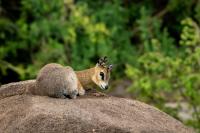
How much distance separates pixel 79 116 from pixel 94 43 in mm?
10410

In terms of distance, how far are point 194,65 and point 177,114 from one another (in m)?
1.15

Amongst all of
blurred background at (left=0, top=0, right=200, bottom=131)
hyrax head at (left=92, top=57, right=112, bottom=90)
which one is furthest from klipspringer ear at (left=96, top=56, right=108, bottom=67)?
blurred background at (left=0, top=0, right=200, bottom=131)

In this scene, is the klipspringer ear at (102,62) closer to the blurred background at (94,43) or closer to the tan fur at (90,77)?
the tan fur at (90,77)

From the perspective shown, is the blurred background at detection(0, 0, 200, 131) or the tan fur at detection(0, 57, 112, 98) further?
the blurred background at detection(0, 0, 200, 131)

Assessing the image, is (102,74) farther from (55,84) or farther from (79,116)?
(79,116)

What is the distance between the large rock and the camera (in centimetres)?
934

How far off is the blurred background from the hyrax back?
21.3 feet

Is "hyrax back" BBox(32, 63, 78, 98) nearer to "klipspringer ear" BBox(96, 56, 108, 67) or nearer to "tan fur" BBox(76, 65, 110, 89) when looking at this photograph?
"tan fur" BBox(76, 65, 110, 89)

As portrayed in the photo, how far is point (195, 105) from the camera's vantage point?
54.5ft

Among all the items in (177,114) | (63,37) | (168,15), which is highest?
(168,15)

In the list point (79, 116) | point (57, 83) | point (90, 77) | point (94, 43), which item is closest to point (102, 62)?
point (90, 77)

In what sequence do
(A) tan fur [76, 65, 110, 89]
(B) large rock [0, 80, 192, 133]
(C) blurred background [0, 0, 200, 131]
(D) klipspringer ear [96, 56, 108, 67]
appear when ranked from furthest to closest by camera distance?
(C) blurred background [0, 0, 200, 131] < (D) klipspringer ear [96, 56, 108, 67] < (A) tan fur [76, 65, 110, 89] < (B) large rock [0, 80, 192, 133]

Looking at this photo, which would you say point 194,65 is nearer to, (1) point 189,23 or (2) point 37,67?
(1) point 189,23

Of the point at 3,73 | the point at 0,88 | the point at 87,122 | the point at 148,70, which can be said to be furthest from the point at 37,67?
the point at 87,122
